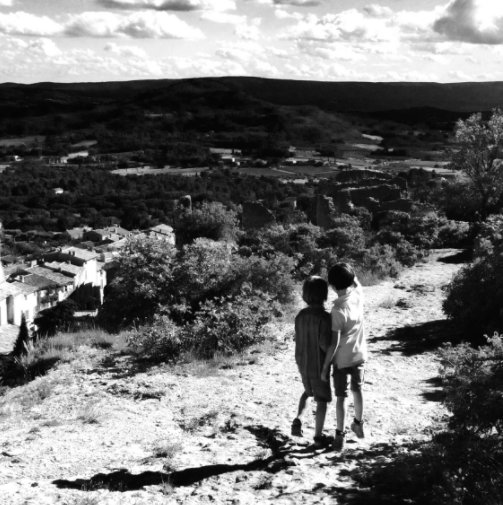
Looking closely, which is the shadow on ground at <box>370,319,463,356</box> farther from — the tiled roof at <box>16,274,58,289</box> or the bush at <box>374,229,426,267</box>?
the tiled roof at <box>16,274,58,289</box>

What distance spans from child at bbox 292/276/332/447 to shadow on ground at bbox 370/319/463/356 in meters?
3.46

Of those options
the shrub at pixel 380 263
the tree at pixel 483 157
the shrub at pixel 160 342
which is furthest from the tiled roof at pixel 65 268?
the shrub at pixel 160 342

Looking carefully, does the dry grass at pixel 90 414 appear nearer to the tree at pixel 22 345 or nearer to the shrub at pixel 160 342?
the shrub at pixel 160 342

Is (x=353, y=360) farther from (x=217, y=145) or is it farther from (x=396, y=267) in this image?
(x=217, y=145)

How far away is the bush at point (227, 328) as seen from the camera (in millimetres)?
8180

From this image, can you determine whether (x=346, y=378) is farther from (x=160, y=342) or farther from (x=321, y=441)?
(x=160, y=342)

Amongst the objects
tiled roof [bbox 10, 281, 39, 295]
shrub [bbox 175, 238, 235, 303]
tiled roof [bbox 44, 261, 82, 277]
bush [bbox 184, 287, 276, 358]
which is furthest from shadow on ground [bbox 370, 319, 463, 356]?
tiled roof [bbox 44, 261, 82, 277]

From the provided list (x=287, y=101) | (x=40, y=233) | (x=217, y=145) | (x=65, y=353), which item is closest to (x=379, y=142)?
(x=217, y=145)

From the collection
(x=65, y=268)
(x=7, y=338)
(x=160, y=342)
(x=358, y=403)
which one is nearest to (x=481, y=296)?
(x=160, y=342)

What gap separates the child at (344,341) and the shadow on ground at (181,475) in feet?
1.26

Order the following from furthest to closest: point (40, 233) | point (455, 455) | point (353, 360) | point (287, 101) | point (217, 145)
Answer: point (287, 101), point (217, 145), point (40, 233), point (353, 360), point (455, 455)

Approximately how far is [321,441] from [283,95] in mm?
181780

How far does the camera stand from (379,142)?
10794 centimetres

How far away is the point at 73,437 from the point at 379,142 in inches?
4172
